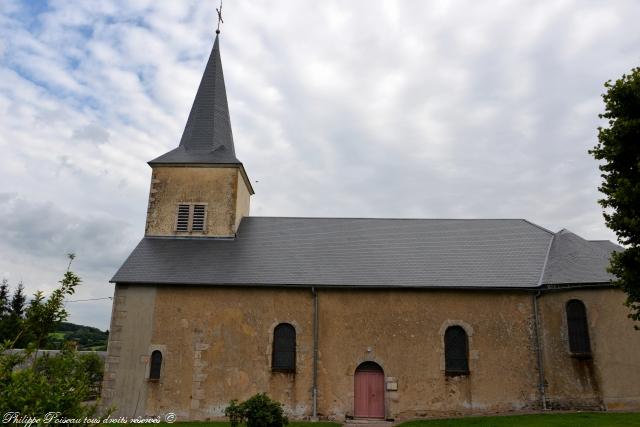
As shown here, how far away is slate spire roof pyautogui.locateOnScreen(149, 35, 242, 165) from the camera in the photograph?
23531 mm

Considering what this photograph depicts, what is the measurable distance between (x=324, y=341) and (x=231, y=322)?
150 inches

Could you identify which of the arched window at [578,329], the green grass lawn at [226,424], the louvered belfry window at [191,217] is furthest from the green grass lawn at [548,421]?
the louvered belfry window at [191,217]

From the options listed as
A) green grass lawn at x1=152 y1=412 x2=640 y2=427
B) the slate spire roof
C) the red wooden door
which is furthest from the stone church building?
the slate spire roof

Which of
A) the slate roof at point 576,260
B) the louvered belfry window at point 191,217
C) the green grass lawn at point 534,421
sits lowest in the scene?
the green grass lawn at point 534,421

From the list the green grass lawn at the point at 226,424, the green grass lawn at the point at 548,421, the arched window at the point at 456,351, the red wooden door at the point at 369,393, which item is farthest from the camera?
the arched window at the point at 456,351

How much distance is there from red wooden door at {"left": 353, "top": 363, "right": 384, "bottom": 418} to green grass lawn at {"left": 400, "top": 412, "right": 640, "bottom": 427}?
1.43m

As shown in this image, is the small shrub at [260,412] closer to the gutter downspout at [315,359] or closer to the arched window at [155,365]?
the gutter downspout at [315,359]

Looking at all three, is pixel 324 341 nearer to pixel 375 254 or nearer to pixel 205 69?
pixel 375 254

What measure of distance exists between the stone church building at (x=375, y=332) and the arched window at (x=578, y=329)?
0.13ft

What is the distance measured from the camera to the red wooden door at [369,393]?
17688 millimetres

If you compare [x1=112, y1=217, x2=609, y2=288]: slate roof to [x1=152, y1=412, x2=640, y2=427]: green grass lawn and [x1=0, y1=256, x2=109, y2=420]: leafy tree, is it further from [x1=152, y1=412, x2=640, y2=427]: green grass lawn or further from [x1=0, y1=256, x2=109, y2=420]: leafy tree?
[x1=0, y1=256, x2=109, y2=420]: leafy tree

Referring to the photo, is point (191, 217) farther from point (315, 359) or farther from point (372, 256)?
point (315, 359)

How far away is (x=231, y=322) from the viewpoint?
1875 cm

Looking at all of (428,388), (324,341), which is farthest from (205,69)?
(428,388)
